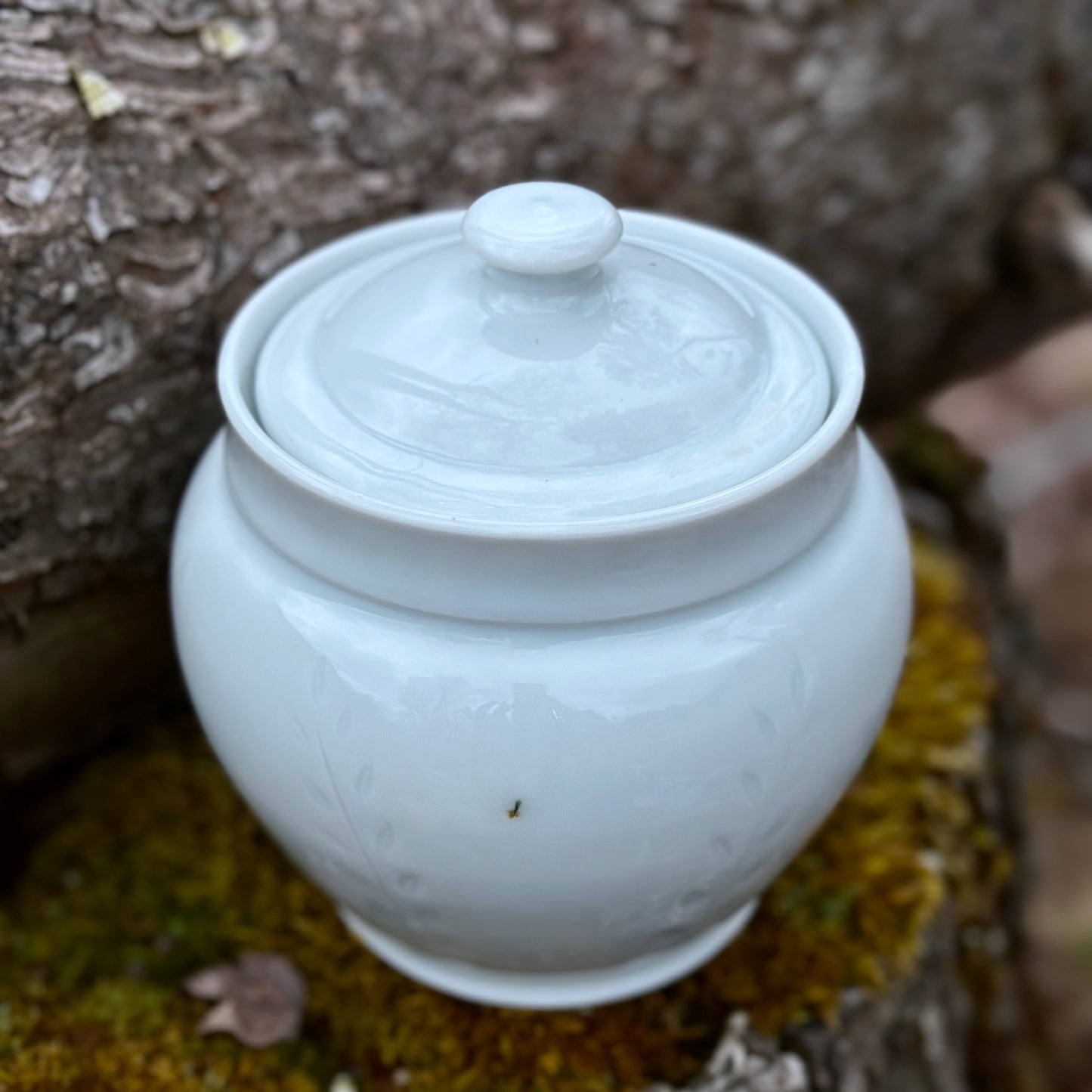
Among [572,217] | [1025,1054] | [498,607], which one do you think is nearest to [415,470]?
[498,607]

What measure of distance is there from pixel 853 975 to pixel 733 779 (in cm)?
51

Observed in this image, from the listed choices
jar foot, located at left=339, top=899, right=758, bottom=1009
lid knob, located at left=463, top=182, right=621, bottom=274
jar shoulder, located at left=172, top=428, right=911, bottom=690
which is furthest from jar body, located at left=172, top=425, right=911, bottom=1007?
lid knob, located at left=463, top=182, right=621, bottom=274

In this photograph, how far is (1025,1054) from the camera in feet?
5.56

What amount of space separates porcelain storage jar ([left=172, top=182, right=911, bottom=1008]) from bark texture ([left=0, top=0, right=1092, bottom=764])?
23 cm

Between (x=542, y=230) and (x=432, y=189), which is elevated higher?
(x=542, y=230)

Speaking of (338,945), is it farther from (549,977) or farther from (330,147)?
(330,147)

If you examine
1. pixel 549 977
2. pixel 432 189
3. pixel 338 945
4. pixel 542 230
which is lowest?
pixel 338 945

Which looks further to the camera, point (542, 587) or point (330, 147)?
point (330, 147)

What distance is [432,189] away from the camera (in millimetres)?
1442

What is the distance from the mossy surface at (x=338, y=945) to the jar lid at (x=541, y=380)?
1.90 feet

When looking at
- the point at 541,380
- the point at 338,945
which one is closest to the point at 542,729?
the point at 541,380

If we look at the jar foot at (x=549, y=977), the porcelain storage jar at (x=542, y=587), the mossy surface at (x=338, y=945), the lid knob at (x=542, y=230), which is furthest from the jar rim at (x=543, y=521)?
the mossy surface at (x=338, y=945)

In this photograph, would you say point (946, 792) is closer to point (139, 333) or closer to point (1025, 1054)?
point (1025, 1054)

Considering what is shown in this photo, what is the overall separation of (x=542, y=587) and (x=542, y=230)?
0.89 feet
